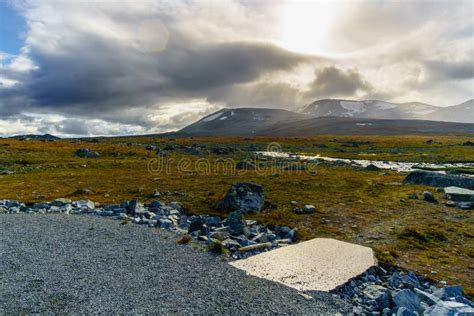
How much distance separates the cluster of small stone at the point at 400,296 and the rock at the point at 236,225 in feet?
21.9

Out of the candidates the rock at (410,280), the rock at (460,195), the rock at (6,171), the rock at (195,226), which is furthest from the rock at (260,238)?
the rock at (6,171)

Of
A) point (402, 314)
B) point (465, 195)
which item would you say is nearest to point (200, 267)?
point (402, 314)

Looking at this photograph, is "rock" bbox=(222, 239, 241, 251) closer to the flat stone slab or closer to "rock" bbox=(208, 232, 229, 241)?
"rock" bbox=(208, 232, 229, 241)

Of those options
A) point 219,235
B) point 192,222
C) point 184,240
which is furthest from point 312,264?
point 192,222

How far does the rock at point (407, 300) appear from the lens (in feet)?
30.1

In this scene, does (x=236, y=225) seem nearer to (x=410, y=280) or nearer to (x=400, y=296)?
(x=410, y=280)

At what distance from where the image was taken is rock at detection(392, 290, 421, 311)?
361 inches

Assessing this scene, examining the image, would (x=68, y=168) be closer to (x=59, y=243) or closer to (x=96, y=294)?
(x=59, y=243)

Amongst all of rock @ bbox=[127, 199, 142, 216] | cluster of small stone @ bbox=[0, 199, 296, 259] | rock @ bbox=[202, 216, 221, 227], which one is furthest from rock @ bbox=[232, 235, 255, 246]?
rock @ bbox=[127, 199, 142, 216]

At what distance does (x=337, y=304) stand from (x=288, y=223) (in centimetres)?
877

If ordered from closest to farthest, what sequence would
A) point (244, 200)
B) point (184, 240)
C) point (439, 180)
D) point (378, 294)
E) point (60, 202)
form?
point (378, 294)
point (184, 240)
point (244, 200)
point (60, 202)
point (439, 180)

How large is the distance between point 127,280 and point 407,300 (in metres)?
9.56

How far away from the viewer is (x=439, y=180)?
30.1 metres

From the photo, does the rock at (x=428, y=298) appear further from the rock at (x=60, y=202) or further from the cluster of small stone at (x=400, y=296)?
the rock at (x=60, y=202)
